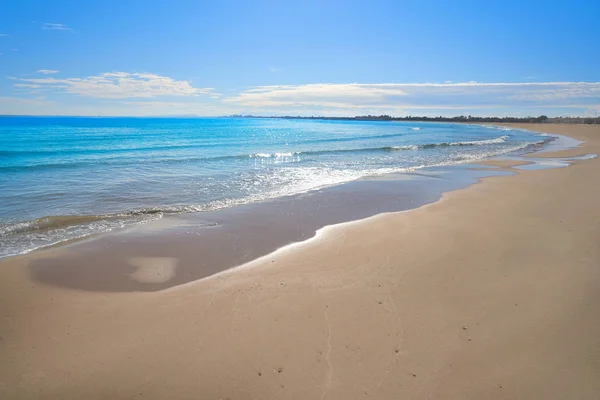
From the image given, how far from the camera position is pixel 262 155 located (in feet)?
99.1

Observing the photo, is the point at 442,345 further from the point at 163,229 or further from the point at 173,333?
the point at 163,229

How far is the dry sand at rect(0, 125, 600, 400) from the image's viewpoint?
393cm

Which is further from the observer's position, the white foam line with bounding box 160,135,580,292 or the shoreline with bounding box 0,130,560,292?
the shoreline with bounding box 0,130,560,292

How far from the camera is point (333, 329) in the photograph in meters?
4.86

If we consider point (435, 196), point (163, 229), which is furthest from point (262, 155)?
point (163, 229)

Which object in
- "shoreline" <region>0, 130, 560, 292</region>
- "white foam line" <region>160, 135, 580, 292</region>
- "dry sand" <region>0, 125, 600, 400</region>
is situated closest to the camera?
"dry sand" <region>0, 125, 600, 400</region>

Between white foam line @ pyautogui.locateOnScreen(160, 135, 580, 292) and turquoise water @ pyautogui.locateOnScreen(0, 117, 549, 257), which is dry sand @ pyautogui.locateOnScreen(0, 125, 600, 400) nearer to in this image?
white foam line @ pyautogui.locateOnScreen(160, 135, 580, 292)

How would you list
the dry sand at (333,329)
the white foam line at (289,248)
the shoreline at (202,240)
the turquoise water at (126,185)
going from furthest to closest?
the turquoise water at (126,185) < the shoreline at (202,240) < the white foam line at (289,248) < the dry sand at (333,329)

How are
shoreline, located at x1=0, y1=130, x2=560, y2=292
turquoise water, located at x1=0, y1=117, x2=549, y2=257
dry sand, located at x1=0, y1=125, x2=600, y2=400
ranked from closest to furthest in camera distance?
1. dry sand, located at x1=0, y1=125, x2=600, y2=400
2. shoreline, located at x1=0, y1=130, x2=560, y2=292
3. turquoise water, located at x1=0, y1=117, x2=549, y2=257

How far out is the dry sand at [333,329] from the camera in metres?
3.93

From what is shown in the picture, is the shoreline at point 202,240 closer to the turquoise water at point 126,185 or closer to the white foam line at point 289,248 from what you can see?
the white foam line at point 289,248

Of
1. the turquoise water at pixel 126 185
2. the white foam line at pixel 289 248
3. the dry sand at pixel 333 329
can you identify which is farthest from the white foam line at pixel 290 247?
the turquoise water at pixel 126 185

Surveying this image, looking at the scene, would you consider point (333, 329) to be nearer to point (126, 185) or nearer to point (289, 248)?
point (289, 248)

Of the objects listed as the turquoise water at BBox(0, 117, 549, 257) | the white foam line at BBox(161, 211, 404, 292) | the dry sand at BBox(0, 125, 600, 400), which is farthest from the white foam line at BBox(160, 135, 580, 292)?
the turquoise water at BBox(0, 117, 549, 257)
